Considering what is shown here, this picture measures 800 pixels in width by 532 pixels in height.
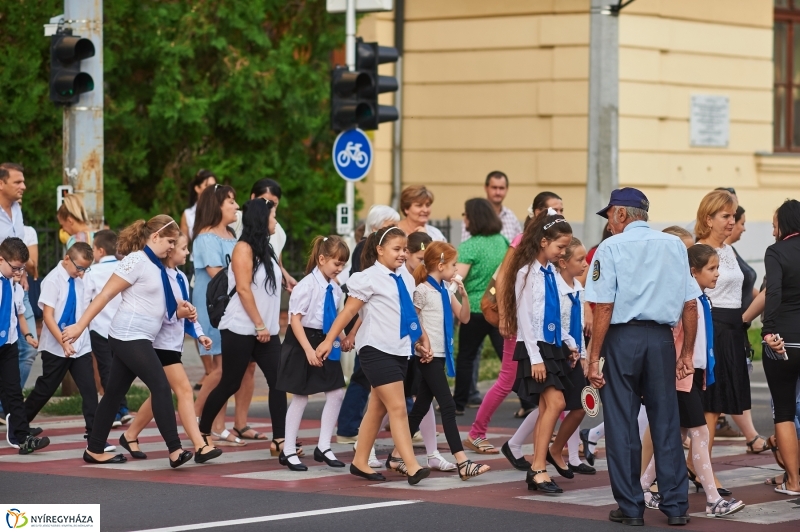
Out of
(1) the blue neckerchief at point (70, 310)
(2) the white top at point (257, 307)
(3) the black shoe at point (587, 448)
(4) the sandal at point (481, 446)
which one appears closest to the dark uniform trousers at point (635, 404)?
(3) the black shoe at point (587, 448)

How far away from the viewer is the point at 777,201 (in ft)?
70.9

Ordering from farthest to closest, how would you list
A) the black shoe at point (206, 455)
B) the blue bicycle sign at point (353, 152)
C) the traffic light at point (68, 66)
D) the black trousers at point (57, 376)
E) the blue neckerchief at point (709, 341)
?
the blue bicycle sign at point (353, 152) < the traffic light at point (68, 66) < the black trousers at point (57, 376) < the black shoe at point (206, 455) < the blue neckerchief at point (709, 341)

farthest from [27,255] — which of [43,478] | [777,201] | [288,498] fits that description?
Answer: [777,201]

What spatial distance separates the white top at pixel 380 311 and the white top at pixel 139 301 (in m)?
1.39

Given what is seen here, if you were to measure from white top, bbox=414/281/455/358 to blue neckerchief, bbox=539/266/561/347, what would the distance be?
2.76ft

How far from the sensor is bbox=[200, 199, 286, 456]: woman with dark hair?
33.4ft

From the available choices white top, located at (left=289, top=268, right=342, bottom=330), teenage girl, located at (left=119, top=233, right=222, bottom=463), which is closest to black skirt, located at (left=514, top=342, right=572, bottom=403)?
white top, located at (left=289, top=268, right=342, bottom=330)

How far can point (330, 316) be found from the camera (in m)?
10.1

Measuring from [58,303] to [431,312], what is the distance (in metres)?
2.98

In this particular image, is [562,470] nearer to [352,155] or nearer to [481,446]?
[481,446]

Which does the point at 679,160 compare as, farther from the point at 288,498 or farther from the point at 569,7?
the point at 288,498

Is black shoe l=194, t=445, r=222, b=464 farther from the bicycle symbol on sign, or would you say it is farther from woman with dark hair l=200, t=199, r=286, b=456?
the bicycle symbol on sign

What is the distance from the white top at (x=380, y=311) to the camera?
362 inches

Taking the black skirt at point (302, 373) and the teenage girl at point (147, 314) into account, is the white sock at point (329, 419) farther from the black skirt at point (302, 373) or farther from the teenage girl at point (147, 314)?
the teenage girl at point (147, 314)
